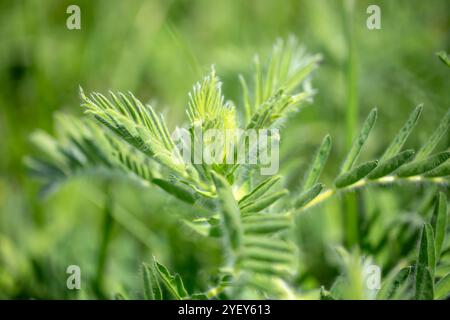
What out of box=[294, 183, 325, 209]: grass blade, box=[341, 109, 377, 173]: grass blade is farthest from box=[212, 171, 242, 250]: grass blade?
box=[341, 109, 377, 173]: grass blade

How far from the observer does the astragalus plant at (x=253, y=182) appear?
2.61 feet

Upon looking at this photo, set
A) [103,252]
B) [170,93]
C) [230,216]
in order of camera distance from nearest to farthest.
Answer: [230,216]
[103,252]
[170,93]

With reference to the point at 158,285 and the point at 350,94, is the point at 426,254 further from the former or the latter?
the point at 350,94

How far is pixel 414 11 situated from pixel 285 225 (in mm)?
1417

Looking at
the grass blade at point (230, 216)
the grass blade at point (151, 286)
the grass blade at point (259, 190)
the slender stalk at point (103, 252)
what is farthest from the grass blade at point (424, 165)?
the slender stalk at point (103, 252)

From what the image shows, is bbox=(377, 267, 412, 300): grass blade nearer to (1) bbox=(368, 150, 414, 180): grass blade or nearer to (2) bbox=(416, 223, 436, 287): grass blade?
(2) bbox=(416, 223, 436, 287): grass blade

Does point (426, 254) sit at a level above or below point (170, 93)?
below

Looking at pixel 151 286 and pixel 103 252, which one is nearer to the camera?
pixel 151 286

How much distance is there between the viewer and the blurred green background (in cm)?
146

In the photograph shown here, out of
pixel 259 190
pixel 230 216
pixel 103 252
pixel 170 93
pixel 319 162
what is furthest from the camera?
pixel 170 93

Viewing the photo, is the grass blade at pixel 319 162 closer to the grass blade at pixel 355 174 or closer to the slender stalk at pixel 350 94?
the grass blade at pixel 355 174

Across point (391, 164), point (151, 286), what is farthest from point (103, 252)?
point (391, 164)

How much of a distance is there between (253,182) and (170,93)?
122cm

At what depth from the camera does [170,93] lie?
2.17 metres
